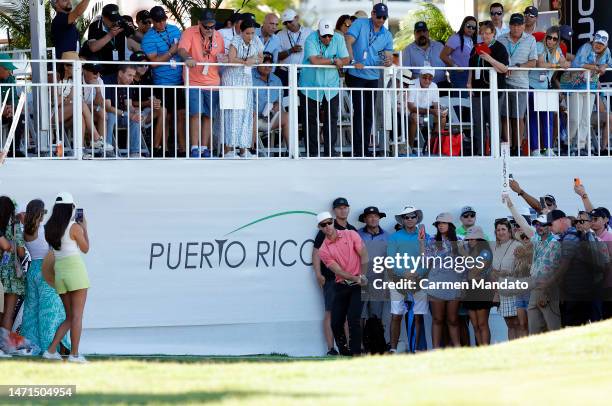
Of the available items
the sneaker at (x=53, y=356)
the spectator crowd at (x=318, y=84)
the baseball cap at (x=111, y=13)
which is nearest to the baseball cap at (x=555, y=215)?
the spectator crowd at (x=318, y=84)

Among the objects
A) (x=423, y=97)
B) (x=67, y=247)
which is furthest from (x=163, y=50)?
(x=67, y=247)

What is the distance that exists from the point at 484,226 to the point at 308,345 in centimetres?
284

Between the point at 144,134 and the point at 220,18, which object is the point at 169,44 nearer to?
the point at 144,134

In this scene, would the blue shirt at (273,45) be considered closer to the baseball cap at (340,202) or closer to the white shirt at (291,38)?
the white shirt at (291,38)

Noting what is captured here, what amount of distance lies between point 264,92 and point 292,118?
0.62 metres

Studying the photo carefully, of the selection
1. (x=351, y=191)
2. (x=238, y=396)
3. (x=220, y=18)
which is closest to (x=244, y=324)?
(x=351, y=191)

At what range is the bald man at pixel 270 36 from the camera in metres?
17.6

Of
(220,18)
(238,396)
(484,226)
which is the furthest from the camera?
(220,18)

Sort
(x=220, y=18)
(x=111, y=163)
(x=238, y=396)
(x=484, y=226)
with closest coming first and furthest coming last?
(x=238, y=396) → (x=111, y=163) → (x=484, y=226) → (x=220, y=18)

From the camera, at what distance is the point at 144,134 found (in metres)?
16.6

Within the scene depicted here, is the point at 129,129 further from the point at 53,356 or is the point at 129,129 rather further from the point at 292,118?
the point at 53,356

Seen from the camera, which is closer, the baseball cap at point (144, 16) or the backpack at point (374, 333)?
the backpack at point (374, 333)

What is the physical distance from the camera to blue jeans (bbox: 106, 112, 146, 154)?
16.1 metres
